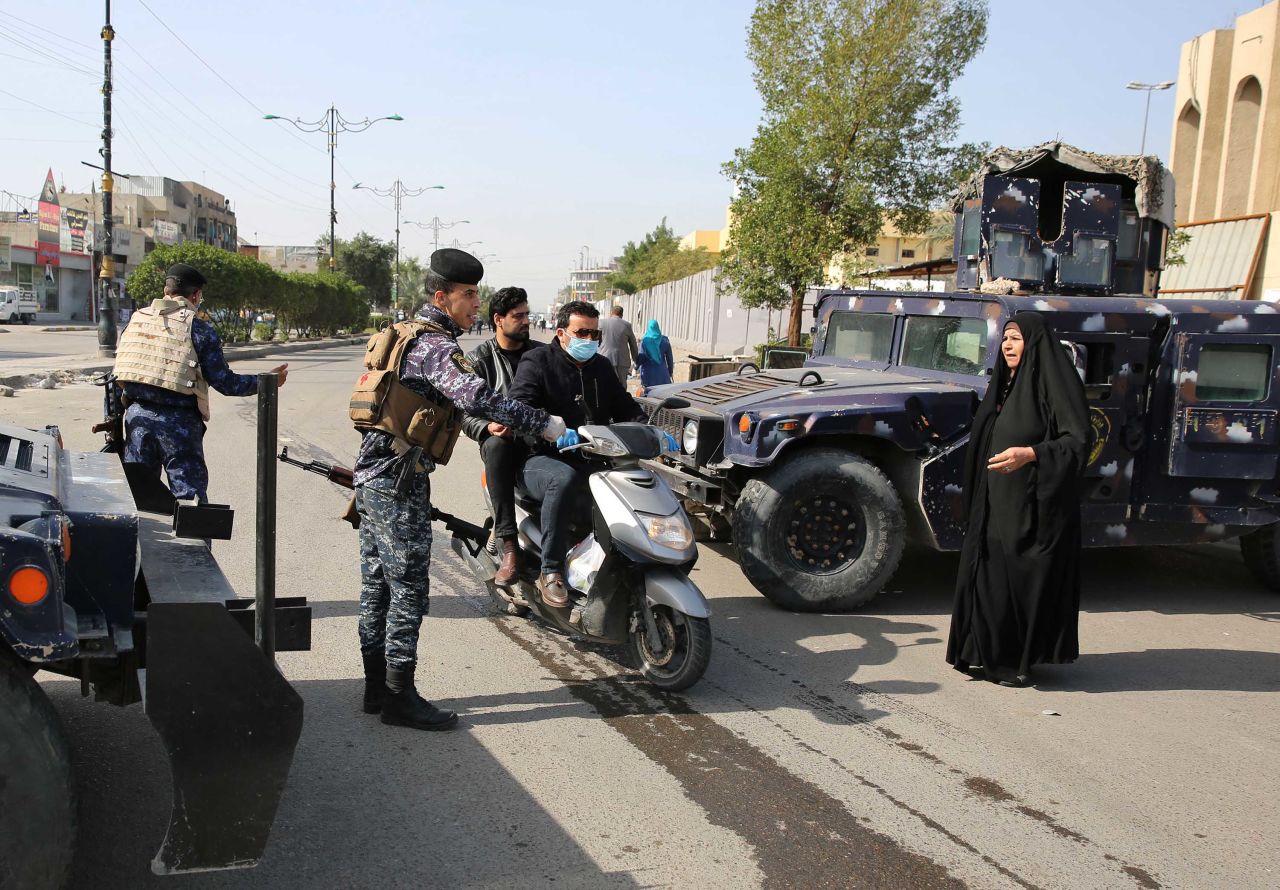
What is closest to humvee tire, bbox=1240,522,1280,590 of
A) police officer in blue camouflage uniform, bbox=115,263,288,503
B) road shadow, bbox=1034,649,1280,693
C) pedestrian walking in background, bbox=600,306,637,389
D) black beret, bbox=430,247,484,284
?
road shadow, bbox=1034,649,1280,693

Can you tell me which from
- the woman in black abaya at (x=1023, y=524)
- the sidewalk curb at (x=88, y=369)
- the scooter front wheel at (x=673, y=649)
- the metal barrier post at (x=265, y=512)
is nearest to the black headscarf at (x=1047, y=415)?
the woman in black abaya at (x=1023, y=524)

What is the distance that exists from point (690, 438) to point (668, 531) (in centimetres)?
185

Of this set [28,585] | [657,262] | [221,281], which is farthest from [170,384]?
[657,262]

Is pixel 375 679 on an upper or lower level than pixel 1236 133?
lower

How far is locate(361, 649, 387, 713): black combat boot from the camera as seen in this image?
13.9 ft

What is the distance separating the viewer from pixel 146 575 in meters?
3.04

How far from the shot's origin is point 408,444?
4035mm

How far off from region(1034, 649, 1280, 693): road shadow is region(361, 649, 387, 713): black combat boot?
3095mm

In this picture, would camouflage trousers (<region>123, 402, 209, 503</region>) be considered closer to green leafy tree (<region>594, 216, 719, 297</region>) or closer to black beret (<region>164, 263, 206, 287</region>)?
black beret (<region>164, 263, 206, 287</region>)

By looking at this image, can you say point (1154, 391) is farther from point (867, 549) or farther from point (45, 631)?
point (45, 631)

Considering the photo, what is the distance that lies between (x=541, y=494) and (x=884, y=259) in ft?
244

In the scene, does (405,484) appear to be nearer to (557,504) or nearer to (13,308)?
(557,504)

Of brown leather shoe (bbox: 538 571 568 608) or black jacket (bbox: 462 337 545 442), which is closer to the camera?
brown leather shoe (bbox: 538 571 568 608)

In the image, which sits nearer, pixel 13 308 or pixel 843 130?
pixel 843 130
